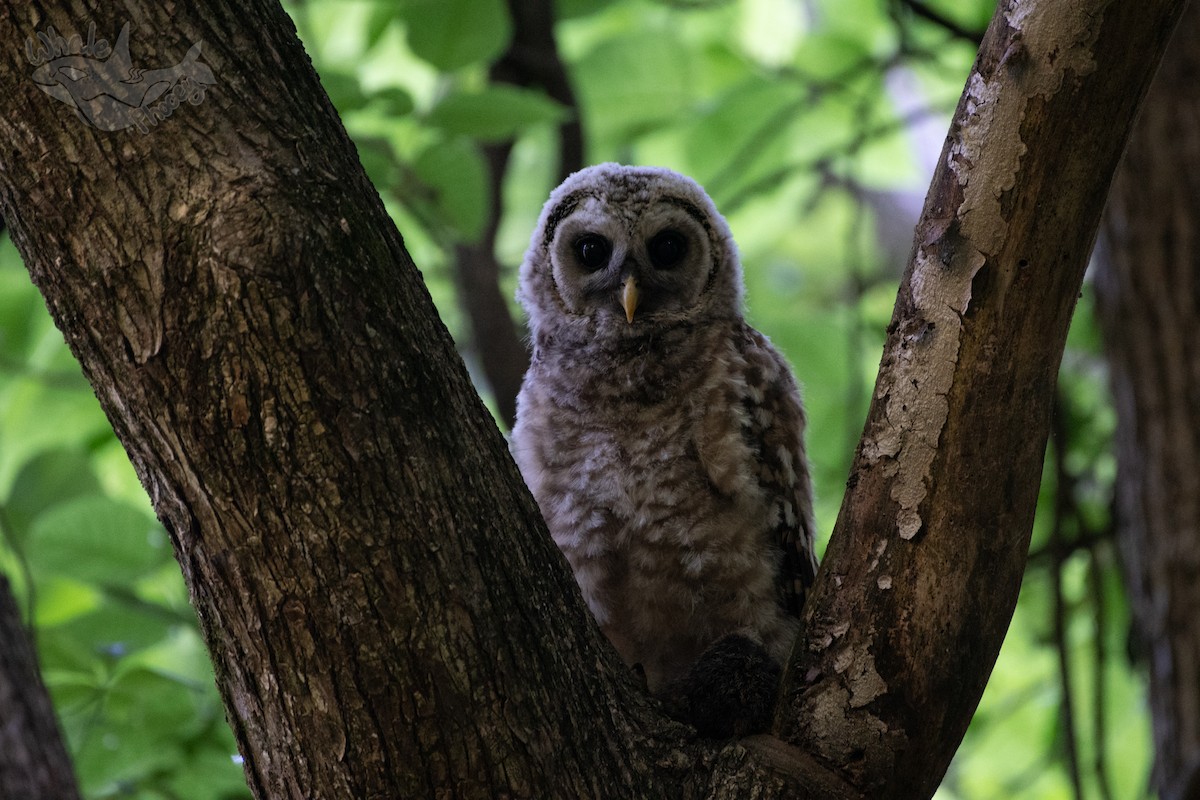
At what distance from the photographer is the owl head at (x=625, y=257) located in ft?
9.27

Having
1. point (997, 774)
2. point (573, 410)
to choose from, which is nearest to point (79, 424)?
point (573, 410)

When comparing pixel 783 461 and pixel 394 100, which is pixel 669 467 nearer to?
pixel 783 461

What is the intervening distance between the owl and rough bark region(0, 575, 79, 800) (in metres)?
1.02

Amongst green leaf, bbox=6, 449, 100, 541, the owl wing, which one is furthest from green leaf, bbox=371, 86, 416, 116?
green leaf, bbox=6, 449, 100, 541

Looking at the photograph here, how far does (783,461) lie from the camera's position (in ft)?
8.11

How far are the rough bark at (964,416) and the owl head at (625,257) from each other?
3.67 feet

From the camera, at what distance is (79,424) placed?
11.0ft

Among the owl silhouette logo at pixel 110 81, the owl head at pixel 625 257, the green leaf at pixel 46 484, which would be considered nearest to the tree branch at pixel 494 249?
the owl head at pixel 625 257

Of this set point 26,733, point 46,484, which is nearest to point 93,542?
point 46,484

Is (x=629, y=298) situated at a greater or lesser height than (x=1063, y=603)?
greater

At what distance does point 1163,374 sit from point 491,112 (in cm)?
176

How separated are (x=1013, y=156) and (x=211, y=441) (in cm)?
109

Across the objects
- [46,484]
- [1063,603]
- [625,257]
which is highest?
[625,257]

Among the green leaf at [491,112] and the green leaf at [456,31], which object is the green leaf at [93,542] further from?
the green leaf at [456,31]
